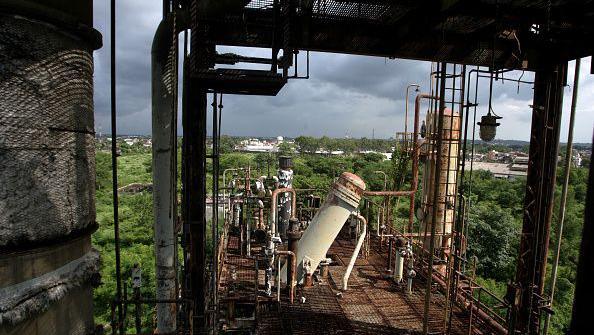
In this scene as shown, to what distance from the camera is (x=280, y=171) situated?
13180 mm

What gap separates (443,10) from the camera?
577 centimetres

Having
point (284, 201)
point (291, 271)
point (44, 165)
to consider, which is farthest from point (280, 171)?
point (44, 165)

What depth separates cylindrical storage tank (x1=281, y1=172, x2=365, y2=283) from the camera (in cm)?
1018

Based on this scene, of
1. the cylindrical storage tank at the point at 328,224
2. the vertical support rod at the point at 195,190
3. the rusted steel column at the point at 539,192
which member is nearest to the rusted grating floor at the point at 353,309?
the cylindrical storage tank at the point at 328,224

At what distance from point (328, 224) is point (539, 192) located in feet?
16.6

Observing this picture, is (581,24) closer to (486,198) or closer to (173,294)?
(173,294)

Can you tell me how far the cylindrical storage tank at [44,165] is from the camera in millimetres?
1917

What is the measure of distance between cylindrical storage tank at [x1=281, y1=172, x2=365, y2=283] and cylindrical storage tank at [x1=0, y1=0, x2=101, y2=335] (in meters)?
8.09

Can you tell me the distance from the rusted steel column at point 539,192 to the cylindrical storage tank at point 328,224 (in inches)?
161

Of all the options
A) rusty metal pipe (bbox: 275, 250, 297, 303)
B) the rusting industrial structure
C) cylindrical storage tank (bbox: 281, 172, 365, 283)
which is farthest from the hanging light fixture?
rusty metal pipe (bbox: 275, 250, 297, 303)

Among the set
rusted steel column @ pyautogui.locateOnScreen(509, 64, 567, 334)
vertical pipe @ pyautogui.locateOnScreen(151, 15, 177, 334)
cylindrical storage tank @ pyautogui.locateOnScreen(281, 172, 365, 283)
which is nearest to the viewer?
vertical pipe @ pyautogui.locateOnScreen(151, 15, 177, 334)

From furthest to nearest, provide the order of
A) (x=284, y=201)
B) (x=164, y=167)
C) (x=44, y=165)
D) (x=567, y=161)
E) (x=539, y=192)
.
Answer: (x=284, y=201), (x=539, y=192), (x=567, y=161), (x=164, y=167), (x=44, y=165)

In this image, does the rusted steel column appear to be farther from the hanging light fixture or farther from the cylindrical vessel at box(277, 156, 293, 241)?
the cylindrical vessel at box(277, 156, 293, 241)

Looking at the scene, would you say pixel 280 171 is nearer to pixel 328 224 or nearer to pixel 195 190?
pixel 328 224
